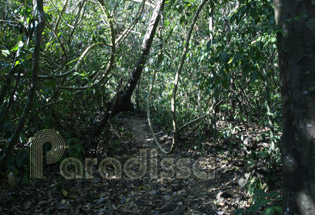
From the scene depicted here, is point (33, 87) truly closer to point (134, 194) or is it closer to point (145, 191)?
point (134, 194)

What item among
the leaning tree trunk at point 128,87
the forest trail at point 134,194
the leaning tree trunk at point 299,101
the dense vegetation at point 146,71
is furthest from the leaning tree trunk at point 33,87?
the leaning tree trunk at point 128,87

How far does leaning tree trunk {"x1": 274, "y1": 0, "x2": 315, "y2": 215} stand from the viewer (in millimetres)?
2311

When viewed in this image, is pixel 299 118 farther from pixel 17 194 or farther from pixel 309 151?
pixel 17 194

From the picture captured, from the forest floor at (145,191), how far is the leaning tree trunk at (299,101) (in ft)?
5.02

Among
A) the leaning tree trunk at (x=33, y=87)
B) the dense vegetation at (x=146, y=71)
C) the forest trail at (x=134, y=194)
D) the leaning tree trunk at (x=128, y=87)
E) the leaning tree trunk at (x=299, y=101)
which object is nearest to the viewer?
the leaning tree trunk at (x=299, y=101)

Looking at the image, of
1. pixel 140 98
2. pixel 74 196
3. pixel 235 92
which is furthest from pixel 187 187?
pixel 140 98

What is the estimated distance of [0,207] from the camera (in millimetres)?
3477

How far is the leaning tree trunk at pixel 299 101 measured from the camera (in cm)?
231

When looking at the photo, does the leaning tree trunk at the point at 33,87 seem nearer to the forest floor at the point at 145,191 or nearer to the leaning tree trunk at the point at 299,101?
the forest floor at the point at 145,191

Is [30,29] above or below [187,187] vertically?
above

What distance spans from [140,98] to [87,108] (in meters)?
5.96

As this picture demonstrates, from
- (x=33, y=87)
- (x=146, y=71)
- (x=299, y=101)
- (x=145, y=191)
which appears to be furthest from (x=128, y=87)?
(x=299, y=101)

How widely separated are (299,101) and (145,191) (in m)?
2.80

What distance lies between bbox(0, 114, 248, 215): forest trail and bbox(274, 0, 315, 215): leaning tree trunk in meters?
1.53
